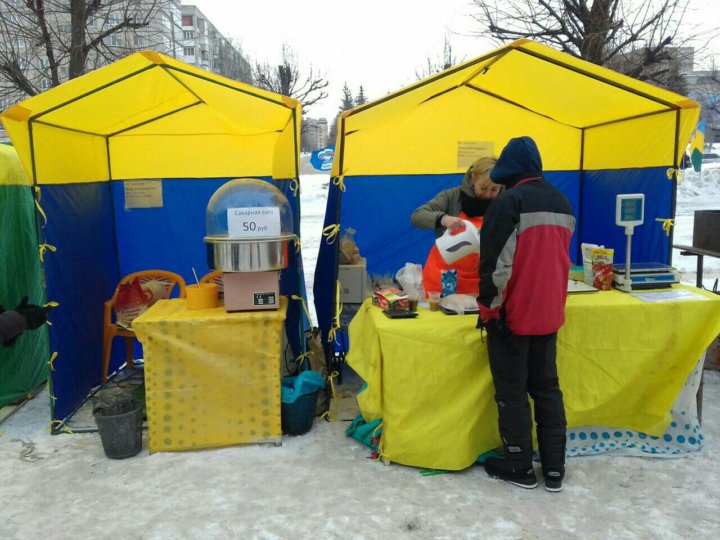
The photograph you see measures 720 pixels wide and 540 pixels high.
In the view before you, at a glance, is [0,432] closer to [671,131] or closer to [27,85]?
[671,131]

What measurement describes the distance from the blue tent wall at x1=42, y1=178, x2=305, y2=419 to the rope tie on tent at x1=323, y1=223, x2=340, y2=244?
0.22 meters

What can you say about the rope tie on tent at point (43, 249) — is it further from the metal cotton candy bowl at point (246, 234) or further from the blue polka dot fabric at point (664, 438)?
the blue polka dot fabric at point (664, 438)

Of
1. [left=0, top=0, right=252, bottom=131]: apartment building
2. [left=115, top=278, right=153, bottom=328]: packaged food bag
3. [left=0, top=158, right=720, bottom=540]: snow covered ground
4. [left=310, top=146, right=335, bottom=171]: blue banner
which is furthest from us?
[left=0, top=0, right=252, bottom=131]: apartment building

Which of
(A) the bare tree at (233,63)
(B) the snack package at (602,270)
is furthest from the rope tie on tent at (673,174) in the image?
(A) the bare tree at (233,63)

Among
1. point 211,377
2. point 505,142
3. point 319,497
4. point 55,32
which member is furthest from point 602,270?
point 55,32

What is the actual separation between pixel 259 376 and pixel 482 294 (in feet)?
5.02

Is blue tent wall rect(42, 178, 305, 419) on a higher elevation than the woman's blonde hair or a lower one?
A: lower

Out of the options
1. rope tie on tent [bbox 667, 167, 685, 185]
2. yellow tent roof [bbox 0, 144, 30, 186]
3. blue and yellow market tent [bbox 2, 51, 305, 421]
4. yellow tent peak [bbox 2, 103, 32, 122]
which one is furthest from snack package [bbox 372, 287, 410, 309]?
yellow tent roof [bbox 0, 144, 30, 186]

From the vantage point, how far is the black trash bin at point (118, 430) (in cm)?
350

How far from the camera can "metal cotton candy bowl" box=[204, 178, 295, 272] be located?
3.49 m

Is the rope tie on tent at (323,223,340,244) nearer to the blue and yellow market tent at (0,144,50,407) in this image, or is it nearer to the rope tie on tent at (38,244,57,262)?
the rope tie on tent at (38,244,57,262)

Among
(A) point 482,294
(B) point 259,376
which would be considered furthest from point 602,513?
(B) point 259,376

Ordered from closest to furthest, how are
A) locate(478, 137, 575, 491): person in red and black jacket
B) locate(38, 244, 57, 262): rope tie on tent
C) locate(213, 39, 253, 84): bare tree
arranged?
locate(478, 137, 575, 491): person in red and black jacket
locate(38, 244, 57, 262): rope tie on tent
locate(213, 39, 253, 84): bare tree

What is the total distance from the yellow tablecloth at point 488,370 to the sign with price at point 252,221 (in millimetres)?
823
